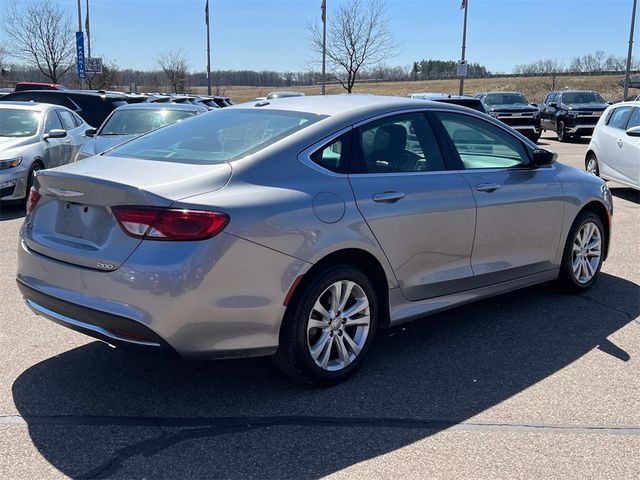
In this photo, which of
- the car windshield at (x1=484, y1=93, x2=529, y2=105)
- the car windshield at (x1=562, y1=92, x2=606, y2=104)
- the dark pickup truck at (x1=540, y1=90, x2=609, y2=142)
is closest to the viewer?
the car windshield at (x1=484, y1=93, x2=529, y2=105)

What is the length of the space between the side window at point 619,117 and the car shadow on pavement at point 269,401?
773 centimetres

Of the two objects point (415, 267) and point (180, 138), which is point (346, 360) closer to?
point (415, 267)

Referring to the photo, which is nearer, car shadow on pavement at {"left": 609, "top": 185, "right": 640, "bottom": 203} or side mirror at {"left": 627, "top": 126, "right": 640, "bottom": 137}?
side mirror at {"left": 627, "top": 126, "right": 640, "bottom": 137}

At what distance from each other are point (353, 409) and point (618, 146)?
9432 mm

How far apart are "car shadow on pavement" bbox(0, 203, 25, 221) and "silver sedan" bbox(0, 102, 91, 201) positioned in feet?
0.81

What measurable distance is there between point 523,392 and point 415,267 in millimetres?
1003

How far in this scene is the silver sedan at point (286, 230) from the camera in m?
3.35

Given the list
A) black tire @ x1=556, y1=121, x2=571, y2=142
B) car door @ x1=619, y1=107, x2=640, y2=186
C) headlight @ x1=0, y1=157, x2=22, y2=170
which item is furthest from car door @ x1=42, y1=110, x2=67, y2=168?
black tire @ x1=556, y1=121, x2=571, y2=142

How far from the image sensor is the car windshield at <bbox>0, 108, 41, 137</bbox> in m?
10.8

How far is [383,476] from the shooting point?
3.06 meters

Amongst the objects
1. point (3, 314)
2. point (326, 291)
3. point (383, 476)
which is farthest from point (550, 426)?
point (3, 314)

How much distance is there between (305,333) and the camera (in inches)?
148

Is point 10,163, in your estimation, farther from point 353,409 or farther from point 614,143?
point 614,143

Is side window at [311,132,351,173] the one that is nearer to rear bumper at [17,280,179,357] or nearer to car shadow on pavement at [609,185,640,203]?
rear bumper at [17,280,179,357]
